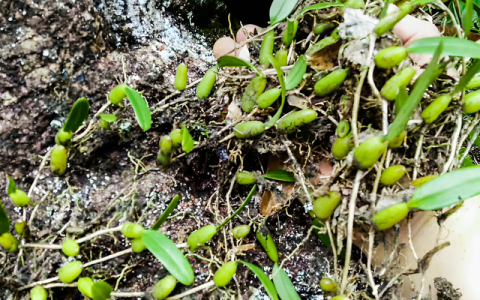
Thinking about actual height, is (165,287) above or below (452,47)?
below

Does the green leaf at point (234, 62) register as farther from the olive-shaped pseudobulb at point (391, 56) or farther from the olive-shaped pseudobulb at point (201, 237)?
the olive-shaped pseudobulb at point (201, 237)

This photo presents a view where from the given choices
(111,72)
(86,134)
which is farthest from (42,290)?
(111,72)

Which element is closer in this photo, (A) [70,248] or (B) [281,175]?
(A) [70,248]

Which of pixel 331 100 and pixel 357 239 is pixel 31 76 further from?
pixel 357 239

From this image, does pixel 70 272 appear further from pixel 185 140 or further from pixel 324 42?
pixel 324 42

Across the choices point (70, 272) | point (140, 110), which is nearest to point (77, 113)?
point (140, 110)

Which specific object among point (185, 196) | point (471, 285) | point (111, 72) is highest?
point (111, 72)

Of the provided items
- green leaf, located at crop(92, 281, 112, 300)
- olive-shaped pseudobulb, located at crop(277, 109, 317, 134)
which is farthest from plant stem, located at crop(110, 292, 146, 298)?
olive-shaped pseudobulb, located at crop(277, 109, 317, 134)

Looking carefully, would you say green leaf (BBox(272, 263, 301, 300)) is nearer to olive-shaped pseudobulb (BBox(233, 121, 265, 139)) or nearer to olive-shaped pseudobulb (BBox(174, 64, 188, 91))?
olive-shaped pseudobulb (BBox(233, 121, 265, 139))
